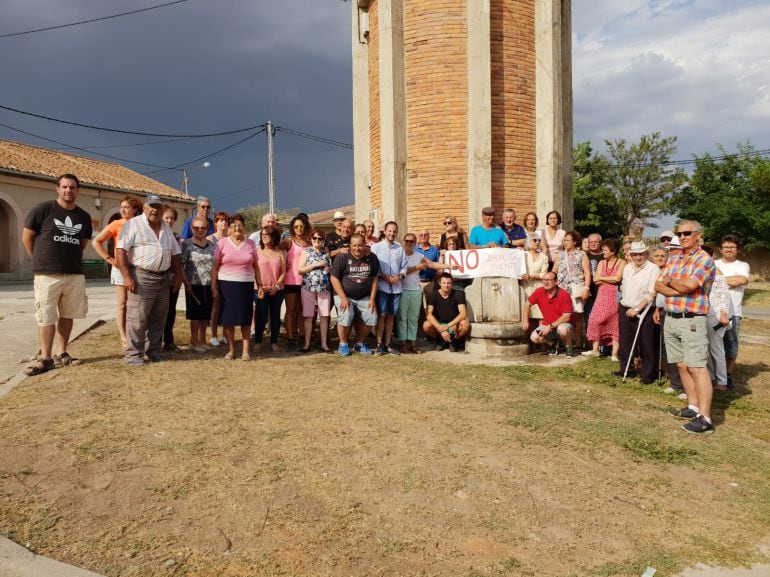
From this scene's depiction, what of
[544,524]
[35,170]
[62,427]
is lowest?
[544,524]

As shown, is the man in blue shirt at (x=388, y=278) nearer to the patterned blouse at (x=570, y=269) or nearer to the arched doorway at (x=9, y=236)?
the patterned blouse at (x=570, y=269)

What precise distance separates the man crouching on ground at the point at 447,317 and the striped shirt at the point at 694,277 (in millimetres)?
3457

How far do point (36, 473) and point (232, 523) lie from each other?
1490 mm

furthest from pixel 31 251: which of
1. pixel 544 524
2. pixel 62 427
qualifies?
pixel 544 524

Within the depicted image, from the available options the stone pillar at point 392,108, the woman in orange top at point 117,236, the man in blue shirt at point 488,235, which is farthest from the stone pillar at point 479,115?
the woman in orange top at point 117,236

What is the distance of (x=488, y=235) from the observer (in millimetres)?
8789

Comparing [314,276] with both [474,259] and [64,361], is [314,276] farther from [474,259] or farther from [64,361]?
[64,361]

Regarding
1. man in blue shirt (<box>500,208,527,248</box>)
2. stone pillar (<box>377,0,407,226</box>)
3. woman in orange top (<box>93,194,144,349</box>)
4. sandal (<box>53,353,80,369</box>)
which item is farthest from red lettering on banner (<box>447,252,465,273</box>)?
sandal (<box>53,353,80,369</box>)

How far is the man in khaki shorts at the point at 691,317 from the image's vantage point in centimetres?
491

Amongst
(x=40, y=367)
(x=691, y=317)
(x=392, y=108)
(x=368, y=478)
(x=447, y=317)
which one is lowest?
(x=368, y=478)

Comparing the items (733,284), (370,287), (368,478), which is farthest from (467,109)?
(368,478)

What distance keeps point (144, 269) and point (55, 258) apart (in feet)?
3.01

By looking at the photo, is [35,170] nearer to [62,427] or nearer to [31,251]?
[31,251]

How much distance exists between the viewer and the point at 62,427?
4.30 metres
